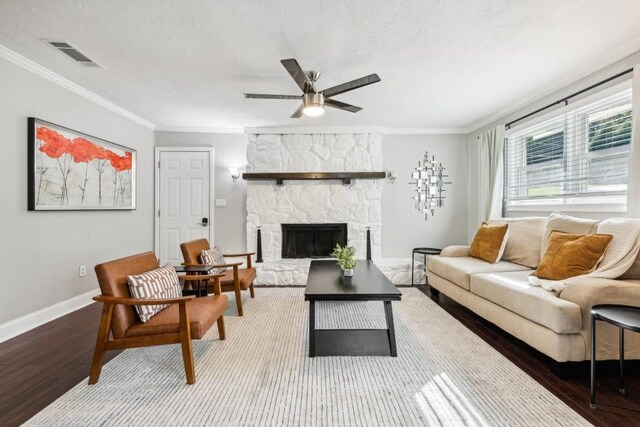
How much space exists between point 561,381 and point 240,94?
154 inches

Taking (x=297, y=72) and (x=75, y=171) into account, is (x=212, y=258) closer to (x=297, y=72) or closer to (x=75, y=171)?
(x=75, y=171)

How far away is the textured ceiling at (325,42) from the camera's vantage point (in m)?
2.11

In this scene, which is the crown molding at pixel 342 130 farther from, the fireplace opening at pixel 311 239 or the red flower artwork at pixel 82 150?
the red flower artwork at pixel 82 150

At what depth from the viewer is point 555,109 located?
350 centimetres

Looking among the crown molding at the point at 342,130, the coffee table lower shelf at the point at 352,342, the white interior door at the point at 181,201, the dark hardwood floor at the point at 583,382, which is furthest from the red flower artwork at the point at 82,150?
the dark hardwood floor at the point at 583,382

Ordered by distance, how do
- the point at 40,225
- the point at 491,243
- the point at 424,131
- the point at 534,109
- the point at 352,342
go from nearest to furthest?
the point at 352,342 → the point at 40,225 → the point at 491,243 → the point at 534,109 → the point at 424,131

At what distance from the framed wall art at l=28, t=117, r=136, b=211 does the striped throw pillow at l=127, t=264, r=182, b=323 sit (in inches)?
65.0

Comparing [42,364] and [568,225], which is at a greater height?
[568,225]

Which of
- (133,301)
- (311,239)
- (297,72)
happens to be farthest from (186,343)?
(311,239)

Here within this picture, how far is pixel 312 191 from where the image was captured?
5.17 m

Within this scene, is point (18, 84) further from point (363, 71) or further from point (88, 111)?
point (363, 71)

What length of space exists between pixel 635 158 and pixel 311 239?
390 centimetres

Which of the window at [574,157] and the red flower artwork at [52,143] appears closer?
the window at [574,157]

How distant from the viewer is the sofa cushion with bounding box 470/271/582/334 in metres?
2.04
